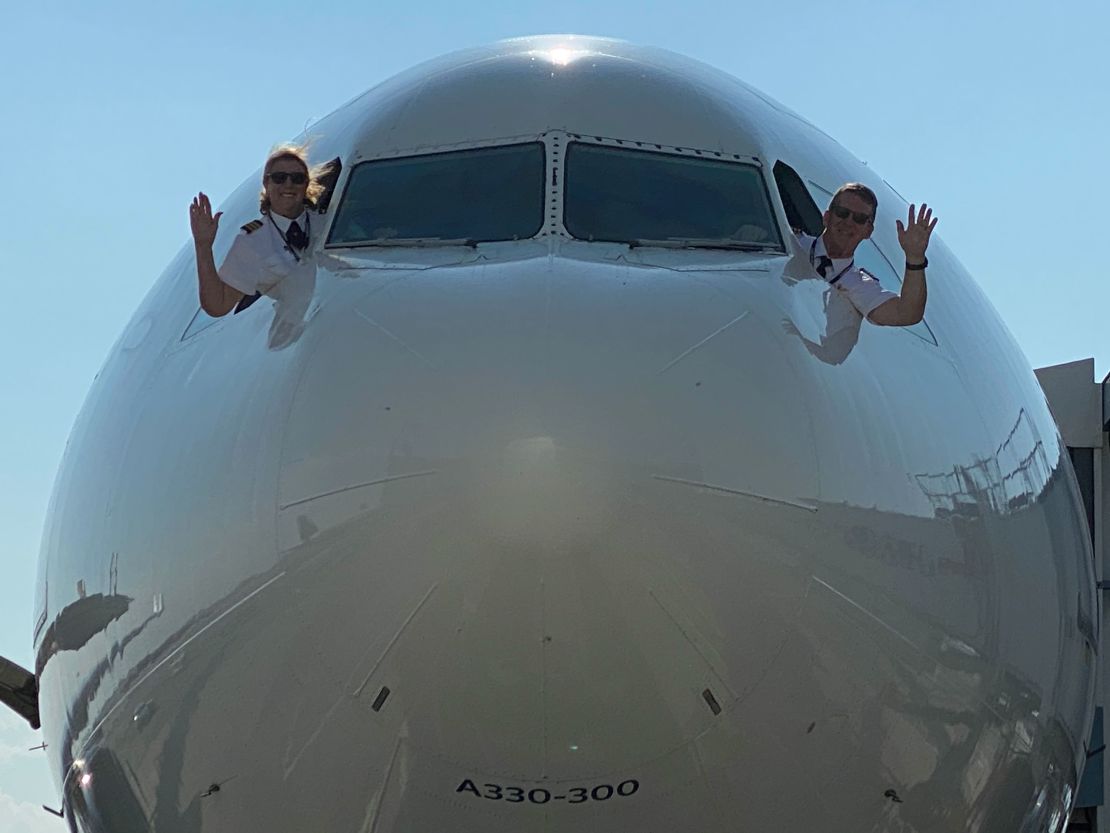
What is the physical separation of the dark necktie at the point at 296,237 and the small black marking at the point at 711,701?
8.84 feet

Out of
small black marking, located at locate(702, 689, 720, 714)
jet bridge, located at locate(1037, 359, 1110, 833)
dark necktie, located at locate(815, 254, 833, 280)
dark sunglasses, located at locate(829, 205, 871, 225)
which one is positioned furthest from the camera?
jet bridge, located at locate(1037, 359, 1110, 833)

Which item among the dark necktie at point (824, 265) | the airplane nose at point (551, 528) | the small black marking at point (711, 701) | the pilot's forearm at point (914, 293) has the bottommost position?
the small black marking at point (711, 701)

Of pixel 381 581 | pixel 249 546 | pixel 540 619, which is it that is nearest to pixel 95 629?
pixel 249 546

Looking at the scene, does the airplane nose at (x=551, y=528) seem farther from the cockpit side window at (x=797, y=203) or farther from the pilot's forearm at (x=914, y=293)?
the cockpit side window at (x=797, y=203)

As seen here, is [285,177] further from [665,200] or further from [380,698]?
[380,698]

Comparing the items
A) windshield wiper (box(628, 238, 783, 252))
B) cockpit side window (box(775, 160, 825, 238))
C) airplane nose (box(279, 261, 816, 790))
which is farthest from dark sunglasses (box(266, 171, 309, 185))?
cockpit side window (box(775, 160, 825, 238))

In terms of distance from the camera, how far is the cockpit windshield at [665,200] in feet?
22.7

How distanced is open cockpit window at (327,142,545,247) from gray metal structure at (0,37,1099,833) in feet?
0.31

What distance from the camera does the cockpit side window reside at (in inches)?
291

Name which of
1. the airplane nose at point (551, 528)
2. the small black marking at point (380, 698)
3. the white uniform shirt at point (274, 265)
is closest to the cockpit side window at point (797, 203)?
the airplane nose at point (551, 528)

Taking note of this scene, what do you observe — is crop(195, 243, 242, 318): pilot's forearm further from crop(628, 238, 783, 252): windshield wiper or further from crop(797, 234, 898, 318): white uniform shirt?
crop(797, 234, 898, 318): white uniform shirt

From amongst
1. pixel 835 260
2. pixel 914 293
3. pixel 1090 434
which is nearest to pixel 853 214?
pixel 835 260

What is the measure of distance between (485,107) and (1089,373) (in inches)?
456

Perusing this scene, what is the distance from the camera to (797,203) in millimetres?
7543
